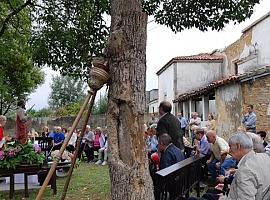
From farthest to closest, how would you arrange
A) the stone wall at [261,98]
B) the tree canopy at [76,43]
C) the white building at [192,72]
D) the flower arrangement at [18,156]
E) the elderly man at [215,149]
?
the white building at [192,72], the stone wall at [261,98], the elderly man at [215,149], the flower arrangement at [18,156], the tree canopy at [76,43]

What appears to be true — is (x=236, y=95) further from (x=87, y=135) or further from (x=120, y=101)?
(x=120, y=101)

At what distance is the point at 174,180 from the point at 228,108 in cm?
1246

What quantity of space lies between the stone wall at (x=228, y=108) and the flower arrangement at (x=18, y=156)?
961 cm

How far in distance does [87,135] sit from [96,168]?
10.3ft

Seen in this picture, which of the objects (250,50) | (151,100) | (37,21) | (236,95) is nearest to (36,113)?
(151,100)

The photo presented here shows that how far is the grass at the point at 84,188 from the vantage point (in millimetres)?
8156

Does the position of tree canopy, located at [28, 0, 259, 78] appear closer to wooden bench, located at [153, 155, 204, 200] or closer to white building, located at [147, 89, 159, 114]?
Result: wooden bench, located at [153, 155, 204, 200]

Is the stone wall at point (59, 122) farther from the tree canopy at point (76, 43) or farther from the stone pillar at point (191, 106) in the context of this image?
the tree canopy at point (76, 43)

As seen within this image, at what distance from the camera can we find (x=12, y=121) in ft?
83.9

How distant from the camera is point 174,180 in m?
5.14

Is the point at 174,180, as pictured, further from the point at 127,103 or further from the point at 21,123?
the point at 21,123

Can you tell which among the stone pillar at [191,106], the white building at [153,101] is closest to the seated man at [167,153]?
the stone pillar at [191,106]

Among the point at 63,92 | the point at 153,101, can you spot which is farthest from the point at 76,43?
the point at 63,92

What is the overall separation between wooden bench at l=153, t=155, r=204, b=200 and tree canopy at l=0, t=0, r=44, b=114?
6.53m
